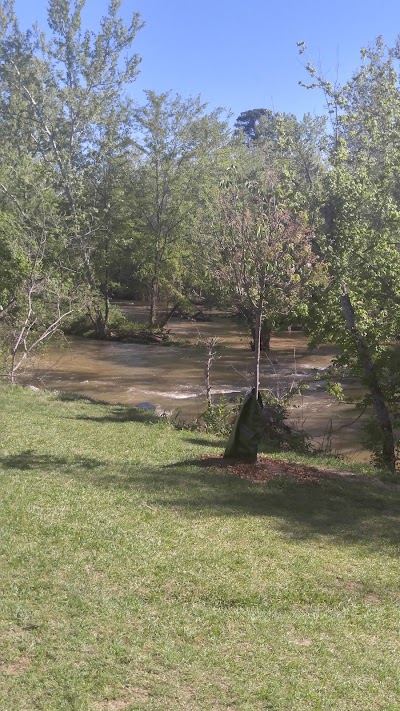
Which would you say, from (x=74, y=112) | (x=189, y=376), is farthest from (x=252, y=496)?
(x=74, y=112)

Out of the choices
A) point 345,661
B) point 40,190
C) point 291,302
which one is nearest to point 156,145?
point 40,190

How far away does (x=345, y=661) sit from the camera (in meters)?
4.86

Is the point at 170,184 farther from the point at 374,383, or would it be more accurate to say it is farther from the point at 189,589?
the point at 189,589

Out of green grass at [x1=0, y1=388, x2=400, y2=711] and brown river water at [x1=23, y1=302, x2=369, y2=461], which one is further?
brown river water at [x1=23, y1=302, x2=369, y2=461]

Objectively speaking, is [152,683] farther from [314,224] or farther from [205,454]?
[314,224]

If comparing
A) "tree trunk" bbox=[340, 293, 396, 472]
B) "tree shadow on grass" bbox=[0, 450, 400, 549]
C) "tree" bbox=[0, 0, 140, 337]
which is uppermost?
"tree" bbox=[0, 0, 140, 337]

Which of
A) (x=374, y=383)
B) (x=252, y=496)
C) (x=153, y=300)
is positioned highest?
(x=153, y=300)

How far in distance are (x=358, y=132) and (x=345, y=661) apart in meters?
11.2

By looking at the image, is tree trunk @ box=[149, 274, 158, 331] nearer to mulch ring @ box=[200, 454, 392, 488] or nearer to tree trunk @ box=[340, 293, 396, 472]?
tree trunk @ box=[340, 293, 396, 472]

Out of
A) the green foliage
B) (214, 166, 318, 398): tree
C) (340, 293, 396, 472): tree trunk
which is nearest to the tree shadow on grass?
(214, 166, 318, 398): tree

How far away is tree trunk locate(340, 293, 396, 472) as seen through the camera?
523 inches

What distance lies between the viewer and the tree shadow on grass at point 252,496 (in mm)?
8109

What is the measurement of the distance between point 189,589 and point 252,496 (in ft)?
10.6

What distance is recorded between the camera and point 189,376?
2366cm
